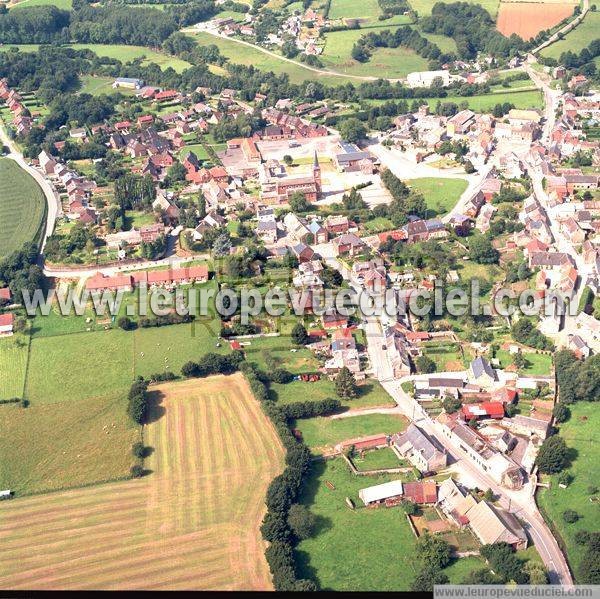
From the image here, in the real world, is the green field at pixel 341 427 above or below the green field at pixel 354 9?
below

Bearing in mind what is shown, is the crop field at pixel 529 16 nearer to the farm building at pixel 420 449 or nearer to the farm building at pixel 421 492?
the farm building at pixel 420 449

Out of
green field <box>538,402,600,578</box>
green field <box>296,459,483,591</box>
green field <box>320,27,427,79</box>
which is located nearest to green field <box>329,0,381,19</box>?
green field <box>320,27,427,79</box>

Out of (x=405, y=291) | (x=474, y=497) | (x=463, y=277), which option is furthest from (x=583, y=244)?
(x=474, y=497)

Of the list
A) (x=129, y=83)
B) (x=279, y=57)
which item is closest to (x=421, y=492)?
(x=129, y=83)

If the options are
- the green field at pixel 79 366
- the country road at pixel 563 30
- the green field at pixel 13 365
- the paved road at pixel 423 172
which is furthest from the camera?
the country road at pixel 563 30

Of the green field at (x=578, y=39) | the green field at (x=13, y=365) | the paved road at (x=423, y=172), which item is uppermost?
the green field at (x=578, y=39)

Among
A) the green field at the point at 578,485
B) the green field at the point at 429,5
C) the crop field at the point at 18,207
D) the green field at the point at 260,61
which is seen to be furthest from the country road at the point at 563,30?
the green field at the point at 578,485

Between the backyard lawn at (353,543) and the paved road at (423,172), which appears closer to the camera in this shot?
the backyard lawn at (353,543)
